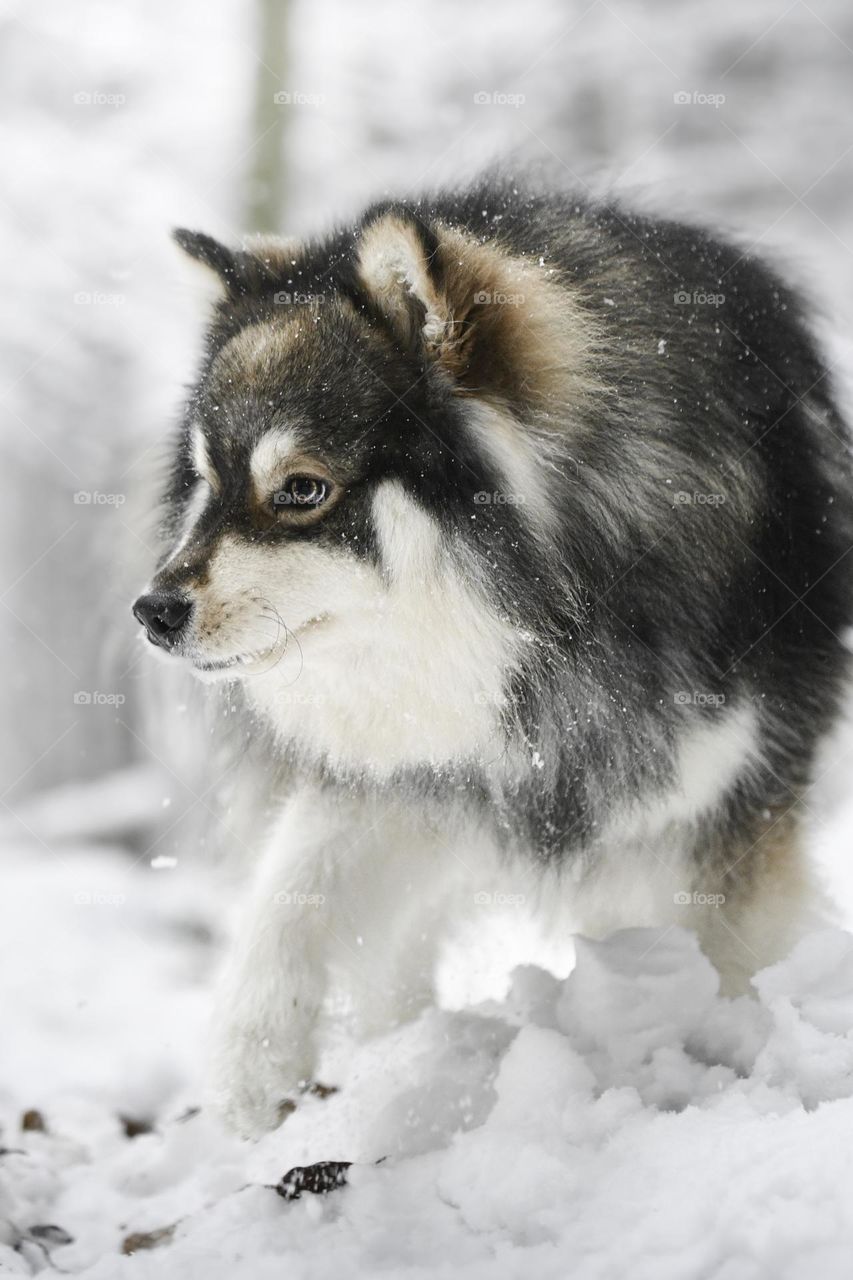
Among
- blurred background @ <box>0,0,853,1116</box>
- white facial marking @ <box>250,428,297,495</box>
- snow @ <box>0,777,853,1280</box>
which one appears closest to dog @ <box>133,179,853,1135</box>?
white facial marking @ <box>250,428,297,495</box>

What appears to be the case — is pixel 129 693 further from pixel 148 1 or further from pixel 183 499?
pixel 148 1

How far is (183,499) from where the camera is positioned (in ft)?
6.94

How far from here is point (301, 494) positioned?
175 cm

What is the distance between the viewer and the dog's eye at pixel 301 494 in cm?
175

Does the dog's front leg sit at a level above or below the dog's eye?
below

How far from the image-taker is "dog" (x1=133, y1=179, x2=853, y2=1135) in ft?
5.75

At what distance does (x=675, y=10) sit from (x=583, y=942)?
229 inches

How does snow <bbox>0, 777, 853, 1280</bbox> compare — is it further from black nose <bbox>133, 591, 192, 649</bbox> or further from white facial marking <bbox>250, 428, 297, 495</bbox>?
white facial marking <bbox>250, 428, 297, 495</bbox>

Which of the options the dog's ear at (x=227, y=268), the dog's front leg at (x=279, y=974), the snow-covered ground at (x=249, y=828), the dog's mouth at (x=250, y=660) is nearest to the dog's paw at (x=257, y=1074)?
the dog's front leg at (x=279, y=974)

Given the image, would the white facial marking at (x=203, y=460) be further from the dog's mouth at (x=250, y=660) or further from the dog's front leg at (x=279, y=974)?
the dog's front leg at (x=279, y=974)

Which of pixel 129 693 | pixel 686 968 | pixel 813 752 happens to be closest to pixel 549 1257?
pixel 686 968

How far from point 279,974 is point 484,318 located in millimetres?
1252

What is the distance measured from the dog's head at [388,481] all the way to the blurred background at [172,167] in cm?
243

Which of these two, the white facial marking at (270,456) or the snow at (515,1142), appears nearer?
the snow at (515,1142)
